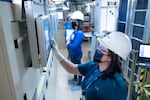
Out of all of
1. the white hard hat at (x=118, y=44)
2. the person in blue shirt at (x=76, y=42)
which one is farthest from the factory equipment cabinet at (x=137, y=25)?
the white hard hat at (x=118, y=44)

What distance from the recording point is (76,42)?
3713mm

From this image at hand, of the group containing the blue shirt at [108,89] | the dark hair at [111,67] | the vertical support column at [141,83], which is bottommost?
the vertical support column at [141,83]

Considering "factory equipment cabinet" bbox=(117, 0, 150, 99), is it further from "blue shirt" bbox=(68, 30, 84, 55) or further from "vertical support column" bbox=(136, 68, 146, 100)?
"blue shirt" bbox=(68, 30, 84, 55)

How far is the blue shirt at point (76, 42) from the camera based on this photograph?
3648 mm

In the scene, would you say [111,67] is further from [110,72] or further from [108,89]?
[108,89]

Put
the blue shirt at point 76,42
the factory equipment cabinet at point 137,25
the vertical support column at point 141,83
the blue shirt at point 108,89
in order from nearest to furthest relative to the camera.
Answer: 1. the blue shirt at point 108,89
2. the vertical support column at point 141,83
3. the factory equipment cabinet at point 137,25
4. the blue shirt at point 76,42

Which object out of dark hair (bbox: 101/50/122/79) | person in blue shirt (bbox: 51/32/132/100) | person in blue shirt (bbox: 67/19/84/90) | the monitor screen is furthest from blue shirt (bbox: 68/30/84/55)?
dark hair (bbox: 101/50/122/79)

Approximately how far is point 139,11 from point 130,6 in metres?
0.42

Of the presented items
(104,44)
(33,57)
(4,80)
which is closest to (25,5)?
(33,57)

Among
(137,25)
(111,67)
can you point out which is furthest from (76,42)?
(111,67)

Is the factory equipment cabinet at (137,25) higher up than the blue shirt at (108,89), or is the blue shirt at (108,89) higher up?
the factory equipment cabinet at (137,25)

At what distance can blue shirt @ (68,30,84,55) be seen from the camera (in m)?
3.65

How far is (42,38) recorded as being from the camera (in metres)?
0.99

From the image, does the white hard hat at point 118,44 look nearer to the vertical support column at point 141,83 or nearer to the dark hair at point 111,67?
the dark hair at point 111,67
